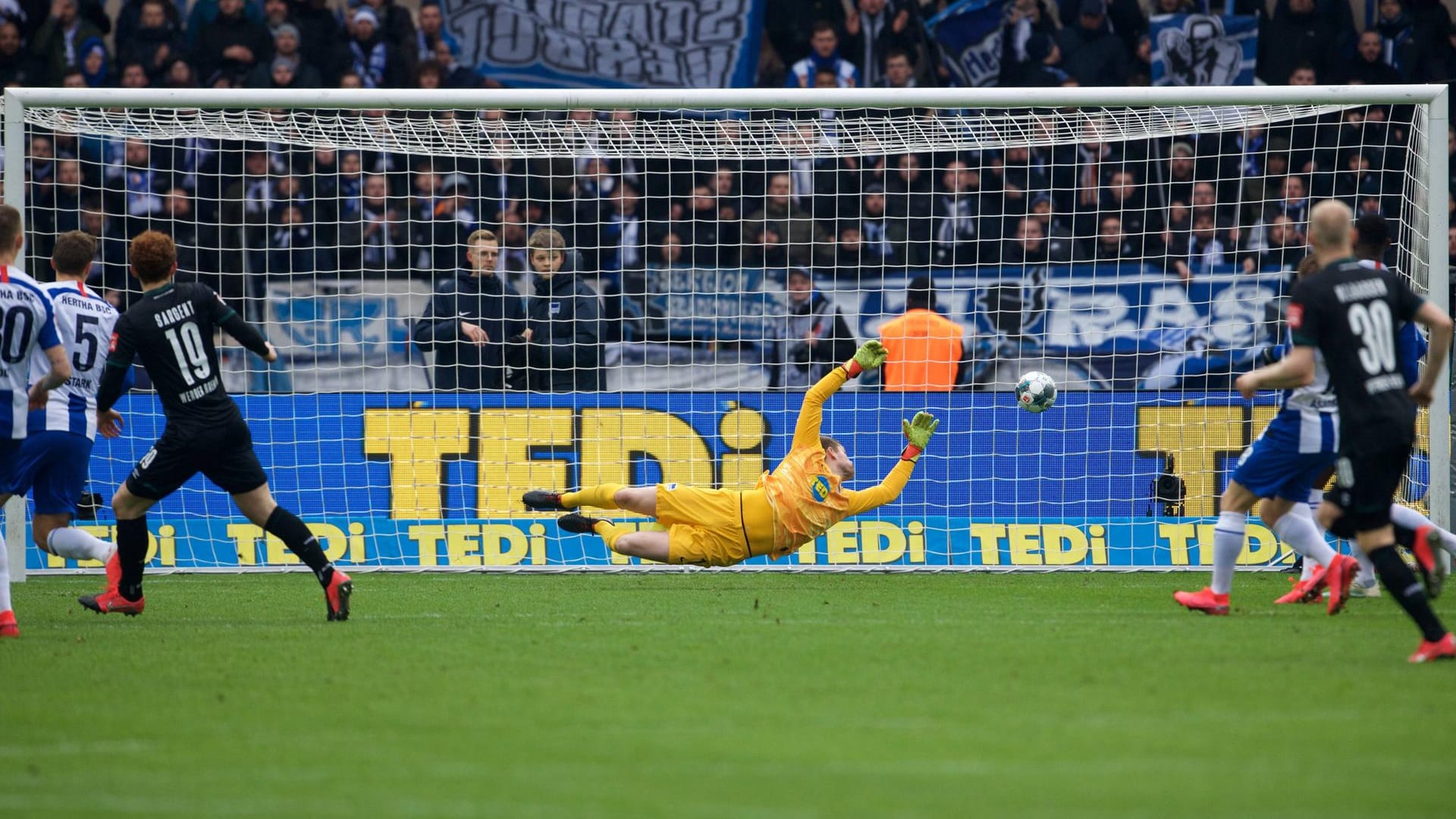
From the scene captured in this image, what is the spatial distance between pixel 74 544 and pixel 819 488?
187 inches

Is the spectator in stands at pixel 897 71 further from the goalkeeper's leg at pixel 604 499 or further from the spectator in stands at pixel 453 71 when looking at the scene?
the goalkeeper's leg at pixel 604 499

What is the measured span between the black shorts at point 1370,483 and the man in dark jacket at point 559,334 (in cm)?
788

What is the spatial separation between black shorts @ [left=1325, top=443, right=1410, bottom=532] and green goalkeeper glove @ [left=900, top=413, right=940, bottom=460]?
3.77 m

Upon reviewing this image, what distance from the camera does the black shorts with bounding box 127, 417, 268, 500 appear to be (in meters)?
8.66

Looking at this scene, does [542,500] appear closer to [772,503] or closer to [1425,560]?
[772,503]

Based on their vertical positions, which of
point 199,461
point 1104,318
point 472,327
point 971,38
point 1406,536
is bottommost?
point 1406,536

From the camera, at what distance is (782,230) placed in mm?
16406

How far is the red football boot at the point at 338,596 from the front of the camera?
884 cm

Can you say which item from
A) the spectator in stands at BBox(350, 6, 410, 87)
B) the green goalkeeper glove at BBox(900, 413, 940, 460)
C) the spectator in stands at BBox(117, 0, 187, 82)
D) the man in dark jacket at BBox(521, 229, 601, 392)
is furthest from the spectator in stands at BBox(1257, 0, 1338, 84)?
the spectator in stands at BBox(117, 0, 187, 82)

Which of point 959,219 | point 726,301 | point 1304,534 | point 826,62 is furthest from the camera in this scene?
point 826,62

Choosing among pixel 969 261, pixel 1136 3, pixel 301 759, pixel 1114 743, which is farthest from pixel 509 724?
pixel 1136 3

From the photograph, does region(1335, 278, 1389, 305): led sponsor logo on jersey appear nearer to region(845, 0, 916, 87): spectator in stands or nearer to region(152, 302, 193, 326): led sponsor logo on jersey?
region(152, 302, 193, 326): led sponsor logo on jersey

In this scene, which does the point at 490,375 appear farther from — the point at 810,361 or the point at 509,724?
the point at 509,724

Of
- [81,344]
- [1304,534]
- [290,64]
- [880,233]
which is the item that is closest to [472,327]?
[81,344]
